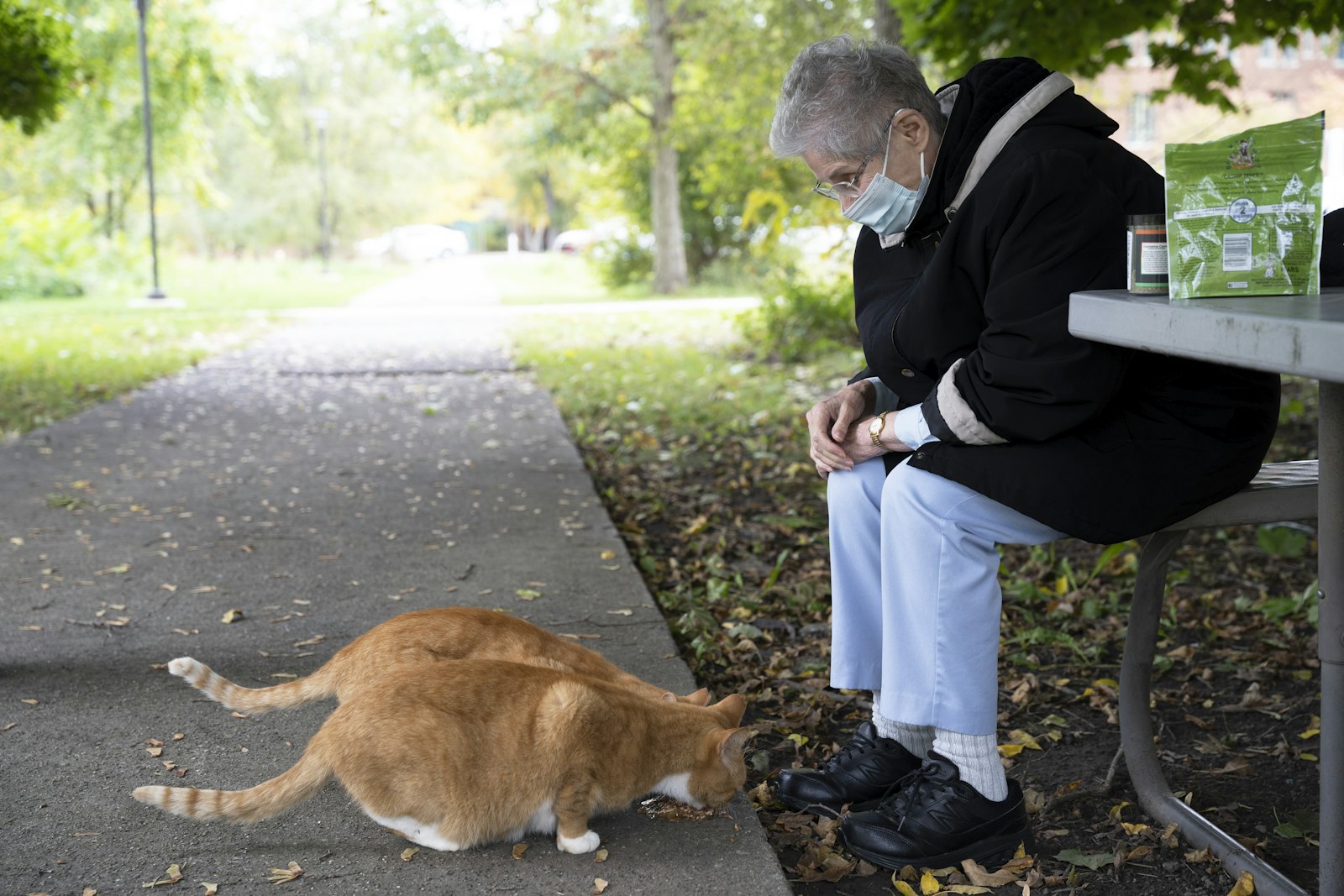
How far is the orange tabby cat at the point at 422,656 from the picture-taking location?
2.65 meters

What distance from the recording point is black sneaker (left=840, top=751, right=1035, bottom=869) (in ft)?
8.17

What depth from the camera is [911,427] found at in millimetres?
2607

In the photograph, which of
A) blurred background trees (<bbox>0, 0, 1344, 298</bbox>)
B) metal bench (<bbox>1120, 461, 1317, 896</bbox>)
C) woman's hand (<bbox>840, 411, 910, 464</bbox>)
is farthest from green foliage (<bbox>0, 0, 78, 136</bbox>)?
metal bench (<bbox>1120, 461, 1317, 896</bbox>)

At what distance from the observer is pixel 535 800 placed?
2.42 meters

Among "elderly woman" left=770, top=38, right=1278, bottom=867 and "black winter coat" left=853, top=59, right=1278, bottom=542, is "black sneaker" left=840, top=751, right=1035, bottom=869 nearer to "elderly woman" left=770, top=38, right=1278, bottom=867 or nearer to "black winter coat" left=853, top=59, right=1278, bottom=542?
"elderly woman" left=770, top=38, right=1278, bottom=867

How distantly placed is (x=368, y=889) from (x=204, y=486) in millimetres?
4179

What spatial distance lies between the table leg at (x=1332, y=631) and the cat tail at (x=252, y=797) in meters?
1.85

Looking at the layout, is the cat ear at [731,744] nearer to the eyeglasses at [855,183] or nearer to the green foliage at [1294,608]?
the eyeglasses at [855,183]

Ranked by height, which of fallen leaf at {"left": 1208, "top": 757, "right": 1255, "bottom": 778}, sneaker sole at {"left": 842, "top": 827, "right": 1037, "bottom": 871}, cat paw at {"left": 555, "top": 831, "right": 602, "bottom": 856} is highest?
cat paw at {"left": 555, "top": 831, "right": 602, "bottom": 856}

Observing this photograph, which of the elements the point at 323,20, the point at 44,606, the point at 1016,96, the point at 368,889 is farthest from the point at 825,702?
the point at 323,20

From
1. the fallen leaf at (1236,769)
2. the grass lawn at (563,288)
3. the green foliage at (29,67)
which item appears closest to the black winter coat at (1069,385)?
the fallen leaf at (1236,769)

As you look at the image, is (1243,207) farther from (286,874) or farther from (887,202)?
(286,874)

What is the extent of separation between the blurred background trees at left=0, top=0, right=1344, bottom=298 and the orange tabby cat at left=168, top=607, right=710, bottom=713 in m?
5.38

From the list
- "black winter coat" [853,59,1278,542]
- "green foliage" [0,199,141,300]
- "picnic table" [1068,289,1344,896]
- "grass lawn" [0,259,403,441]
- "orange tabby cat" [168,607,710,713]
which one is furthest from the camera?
"green foliage" [0,199,141,300]
